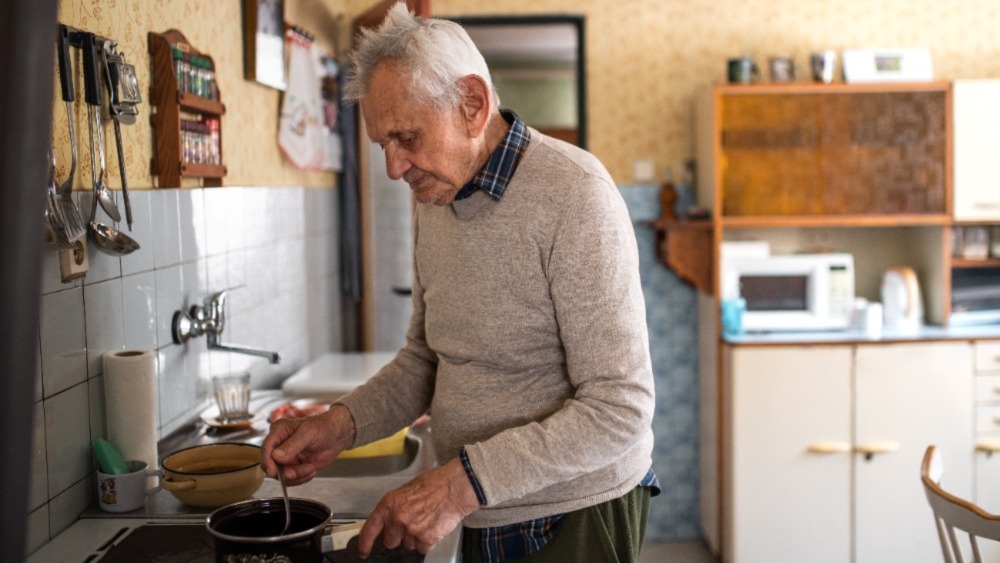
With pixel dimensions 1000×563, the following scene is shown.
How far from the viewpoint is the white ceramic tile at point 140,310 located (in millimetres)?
1693

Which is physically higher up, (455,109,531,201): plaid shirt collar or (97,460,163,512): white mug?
(455,109,531,201): plaid shirt collar

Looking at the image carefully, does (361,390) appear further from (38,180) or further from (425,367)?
(38,180)

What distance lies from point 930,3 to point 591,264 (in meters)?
3.38

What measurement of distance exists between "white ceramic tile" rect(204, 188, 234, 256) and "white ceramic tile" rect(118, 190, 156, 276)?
1.04 feet

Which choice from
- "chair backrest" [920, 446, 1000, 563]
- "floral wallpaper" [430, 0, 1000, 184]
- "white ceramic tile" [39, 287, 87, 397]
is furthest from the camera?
"floral wallpaper" [430, 0, 1000, 184]

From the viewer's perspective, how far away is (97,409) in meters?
1.58

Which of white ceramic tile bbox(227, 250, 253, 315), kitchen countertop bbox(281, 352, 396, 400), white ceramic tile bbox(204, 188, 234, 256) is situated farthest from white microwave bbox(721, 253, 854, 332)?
white ceramic tile bbox(204, 188, 234, 256)

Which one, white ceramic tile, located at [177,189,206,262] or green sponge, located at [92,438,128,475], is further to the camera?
white ceramic tile, located at [177,189,206,262]

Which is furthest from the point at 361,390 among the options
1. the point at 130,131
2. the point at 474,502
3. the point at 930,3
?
the point at 930,3

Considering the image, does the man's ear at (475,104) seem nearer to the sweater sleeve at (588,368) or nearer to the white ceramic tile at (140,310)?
the sweater sleeve at (588,368)

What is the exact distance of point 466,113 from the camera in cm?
134

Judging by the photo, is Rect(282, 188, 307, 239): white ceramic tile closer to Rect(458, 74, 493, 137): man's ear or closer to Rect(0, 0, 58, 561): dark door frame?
Rect(458, 74, 493, 137): man's ear

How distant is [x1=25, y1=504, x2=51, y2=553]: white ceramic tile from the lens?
4.42 feet

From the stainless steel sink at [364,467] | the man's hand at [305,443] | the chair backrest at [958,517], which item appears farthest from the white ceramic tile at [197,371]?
the chair backrest at [958,517]
